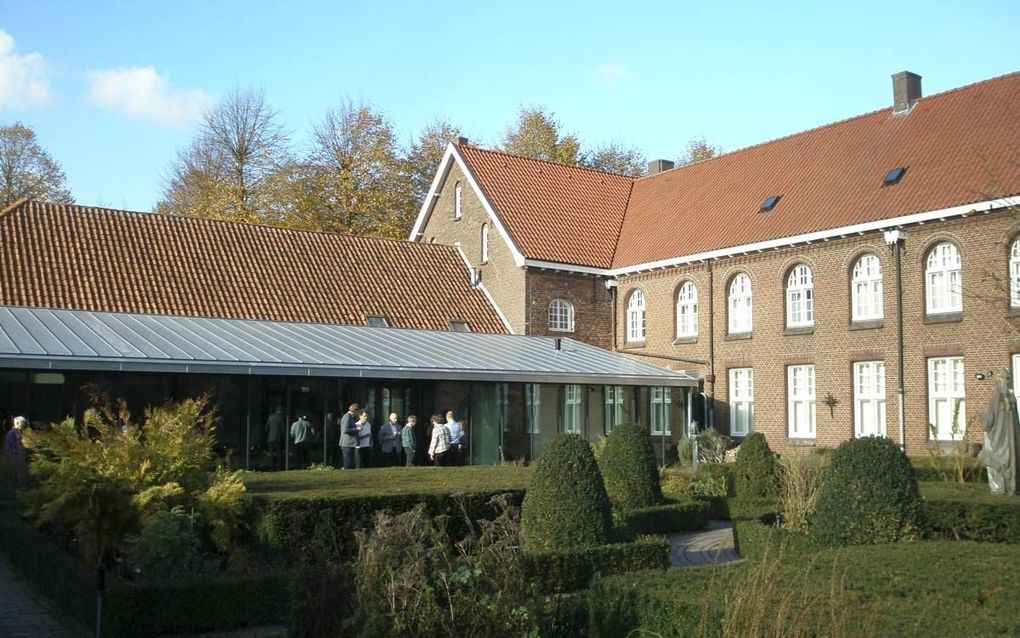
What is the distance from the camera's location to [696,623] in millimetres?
6621

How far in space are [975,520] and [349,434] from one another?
12798 millimetres

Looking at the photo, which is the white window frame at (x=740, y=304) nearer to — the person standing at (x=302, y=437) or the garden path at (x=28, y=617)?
the person standing at (x=302, y=437)

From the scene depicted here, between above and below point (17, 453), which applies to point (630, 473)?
below

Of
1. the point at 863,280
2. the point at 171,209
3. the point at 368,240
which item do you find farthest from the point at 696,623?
the point at 171,209

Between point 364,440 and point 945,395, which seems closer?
point 364,440

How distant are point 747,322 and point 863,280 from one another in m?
4.01

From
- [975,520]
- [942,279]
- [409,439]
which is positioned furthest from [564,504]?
[942,279]

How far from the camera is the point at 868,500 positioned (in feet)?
35.0

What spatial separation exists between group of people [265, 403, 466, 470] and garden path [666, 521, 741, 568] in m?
7.15

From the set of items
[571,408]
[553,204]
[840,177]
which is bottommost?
[571,408]

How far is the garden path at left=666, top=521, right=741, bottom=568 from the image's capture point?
43.3 feet

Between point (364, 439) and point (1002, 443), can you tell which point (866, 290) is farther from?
point (364, 439)

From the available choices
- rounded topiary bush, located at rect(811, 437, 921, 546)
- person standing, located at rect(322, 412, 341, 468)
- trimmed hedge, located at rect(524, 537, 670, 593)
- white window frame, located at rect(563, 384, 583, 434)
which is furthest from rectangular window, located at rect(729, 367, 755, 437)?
rounded topiary bush, located at rect(811, 437, 921, 546)

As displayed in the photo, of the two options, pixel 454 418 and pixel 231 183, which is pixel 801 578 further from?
pixel 231 183
